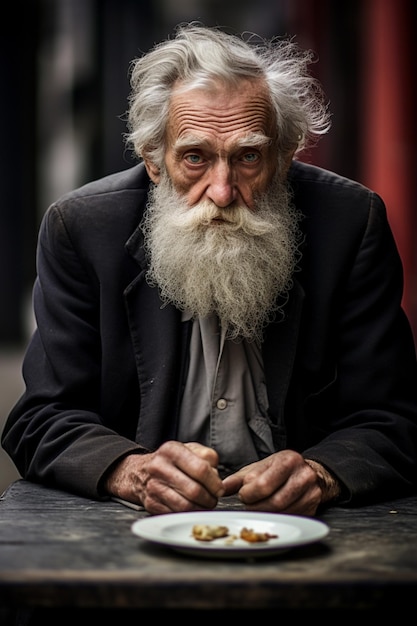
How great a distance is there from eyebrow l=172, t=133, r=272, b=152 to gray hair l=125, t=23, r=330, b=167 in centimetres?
17

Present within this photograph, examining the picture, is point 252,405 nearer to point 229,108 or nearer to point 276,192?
point 276,192

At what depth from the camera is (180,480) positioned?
272 cm

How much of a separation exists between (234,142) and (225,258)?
338 mm

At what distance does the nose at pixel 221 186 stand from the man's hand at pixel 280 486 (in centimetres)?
84

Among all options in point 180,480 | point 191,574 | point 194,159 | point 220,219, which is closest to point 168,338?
point 220,219

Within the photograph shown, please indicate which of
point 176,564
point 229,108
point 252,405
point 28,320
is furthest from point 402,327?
point 28,320

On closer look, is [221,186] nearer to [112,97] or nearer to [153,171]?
[153,171]

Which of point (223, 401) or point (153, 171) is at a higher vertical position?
point (153, 171)

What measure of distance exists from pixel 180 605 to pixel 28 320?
13.6 m

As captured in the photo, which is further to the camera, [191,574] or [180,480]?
[180,480]

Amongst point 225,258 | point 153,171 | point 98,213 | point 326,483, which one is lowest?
point 326,483

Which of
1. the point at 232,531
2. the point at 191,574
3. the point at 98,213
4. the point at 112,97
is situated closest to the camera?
the point at 191,574

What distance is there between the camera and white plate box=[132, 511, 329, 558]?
2.23m

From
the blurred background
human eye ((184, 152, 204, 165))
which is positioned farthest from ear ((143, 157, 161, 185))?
the blurred background
